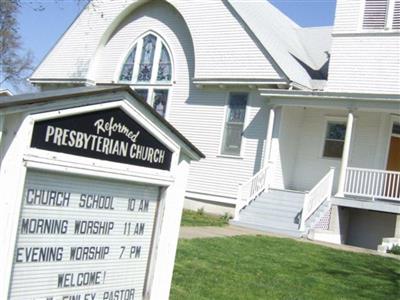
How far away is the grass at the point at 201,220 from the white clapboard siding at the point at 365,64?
224 inches

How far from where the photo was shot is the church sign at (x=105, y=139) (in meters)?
2.95

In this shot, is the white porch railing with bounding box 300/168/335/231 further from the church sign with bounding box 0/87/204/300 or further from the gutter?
the church sign with bounding box 0/87/204/300

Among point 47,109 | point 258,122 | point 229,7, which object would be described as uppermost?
point 229,7

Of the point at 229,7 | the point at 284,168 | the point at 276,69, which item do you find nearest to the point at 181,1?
the point at 229,7

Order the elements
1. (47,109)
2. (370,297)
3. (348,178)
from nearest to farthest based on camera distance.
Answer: (47,109)
(370,297)
(348,178)

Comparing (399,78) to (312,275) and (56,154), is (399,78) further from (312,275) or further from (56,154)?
(56,154)

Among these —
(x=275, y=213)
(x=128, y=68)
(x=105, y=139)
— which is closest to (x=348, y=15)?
(x=275, y=213)

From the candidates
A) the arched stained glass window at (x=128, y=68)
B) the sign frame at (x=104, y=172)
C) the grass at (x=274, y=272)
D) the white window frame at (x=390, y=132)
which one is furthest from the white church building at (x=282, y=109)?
the sign frame at (x=104, y=172)

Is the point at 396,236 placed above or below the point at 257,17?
below

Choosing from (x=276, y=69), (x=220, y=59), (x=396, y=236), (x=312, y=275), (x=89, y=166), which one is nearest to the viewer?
(x=89, y=166)

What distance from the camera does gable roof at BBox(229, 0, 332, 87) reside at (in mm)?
20438

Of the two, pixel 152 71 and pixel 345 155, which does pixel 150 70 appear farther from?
pixel 345 155

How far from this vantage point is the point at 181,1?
23.0 m

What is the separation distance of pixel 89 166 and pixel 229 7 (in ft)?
62.3
